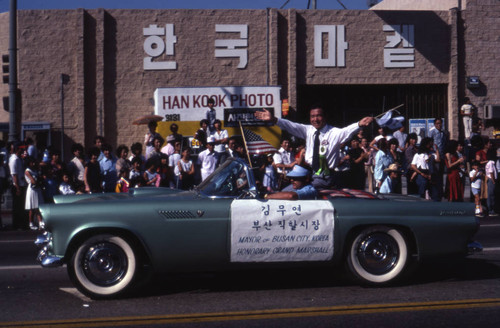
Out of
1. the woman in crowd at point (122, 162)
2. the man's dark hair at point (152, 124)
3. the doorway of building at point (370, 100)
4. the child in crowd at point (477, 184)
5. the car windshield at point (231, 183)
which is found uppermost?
the doorway of building at point (370, 100)

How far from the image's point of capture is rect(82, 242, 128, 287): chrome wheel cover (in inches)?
257

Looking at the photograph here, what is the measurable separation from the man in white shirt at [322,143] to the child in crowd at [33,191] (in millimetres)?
6372

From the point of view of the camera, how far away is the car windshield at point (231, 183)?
22.4 ft

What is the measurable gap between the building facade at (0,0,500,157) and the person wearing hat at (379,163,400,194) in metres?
10.0

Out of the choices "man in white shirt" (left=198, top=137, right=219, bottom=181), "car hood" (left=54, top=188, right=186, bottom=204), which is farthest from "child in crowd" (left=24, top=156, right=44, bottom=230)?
"car hood" (left=54, top=188, right=186, bottom=204)

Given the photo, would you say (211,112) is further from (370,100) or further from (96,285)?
(96,285)

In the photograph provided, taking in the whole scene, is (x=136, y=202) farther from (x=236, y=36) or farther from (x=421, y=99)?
(x=421, y=99)

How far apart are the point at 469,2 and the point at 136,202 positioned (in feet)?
Result: 67.6

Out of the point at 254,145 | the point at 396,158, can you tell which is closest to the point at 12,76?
the point at 396,158

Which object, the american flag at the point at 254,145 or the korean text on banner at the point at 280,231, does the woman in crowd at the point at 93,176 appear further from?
the korean text on banner at the point at 280,231

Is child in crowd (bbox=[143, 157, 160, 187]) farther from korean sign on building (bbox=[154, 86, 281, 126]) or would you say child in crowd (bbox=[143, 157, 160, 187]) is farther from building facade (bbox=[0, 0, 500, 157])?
building facade (bbox=[0, 0, 500, 157])

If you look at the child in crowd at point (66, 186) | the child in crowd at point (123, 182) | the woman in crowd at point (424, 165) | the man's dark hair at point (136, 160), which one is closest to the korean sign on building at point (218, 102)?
the woman in crowd at point (424, 165)

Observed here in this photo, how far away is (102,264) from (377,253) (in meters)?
2.64

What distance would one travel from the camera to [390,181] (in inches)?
541
